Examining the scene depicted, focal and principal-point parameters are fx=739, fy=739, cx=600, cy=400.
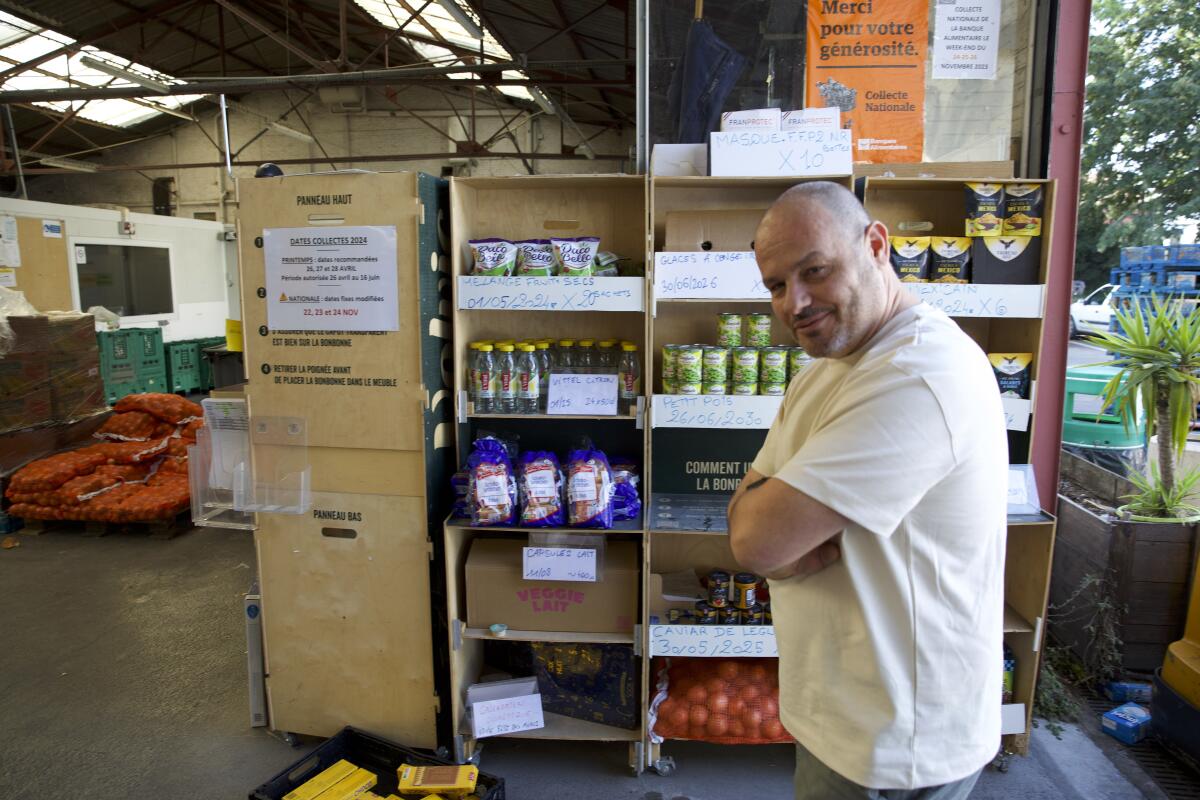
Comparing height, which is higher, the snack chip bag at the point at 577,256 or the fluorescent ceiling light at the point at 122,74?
the fluorescent ceiling light at the point at 122,74

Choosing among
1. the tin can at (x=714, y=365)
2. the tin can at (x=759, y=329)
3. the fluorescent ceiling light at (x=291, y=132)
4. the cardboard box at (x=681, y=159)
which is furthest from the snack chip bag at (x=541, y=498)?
the fluorescent ceiling light at (x=291, y=132)

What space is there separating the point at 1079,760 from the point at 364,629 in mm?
2718

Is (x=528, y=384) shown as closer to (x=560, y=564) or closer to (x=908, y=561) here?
(x=560, y=564)

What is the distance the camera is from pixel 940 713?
121 centimetres

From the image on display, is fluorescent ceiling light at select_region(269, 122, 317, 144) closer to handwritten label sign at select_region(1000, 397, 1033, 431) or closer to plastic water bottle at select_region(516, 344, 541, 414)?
plastic water bottle at select_region(516, 344, 541, 414)

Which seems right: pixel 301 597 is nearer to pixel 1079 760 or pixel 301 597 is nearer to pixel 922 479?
pixel 922 479

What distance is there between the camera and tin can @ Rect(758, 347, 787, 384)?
2.60 metres

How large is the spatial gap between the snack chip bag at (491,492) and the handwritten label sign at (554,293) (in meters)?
0.55

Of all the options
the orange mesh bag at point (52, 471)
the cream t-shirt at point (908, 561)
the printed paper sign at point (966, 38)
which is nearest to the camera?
the cream t-shirt at point (908, 561)

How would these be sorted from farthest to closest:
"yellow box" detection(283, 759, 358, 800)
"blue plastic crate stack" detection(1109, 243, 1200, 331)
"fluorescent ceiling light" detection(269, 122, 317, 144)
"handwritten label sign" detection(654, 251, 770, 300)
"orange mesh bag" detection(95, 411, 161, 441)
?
"blue plastic crate stack" detection(1109, 243, 1200, 331), "fluorescent ceiling light" detection(269, 122, 317, 144), "orange mesh bag" detection(95, 411, 161, 441), "handwritten label sign" detection(654, 251, 770, 300), "yellow box" detection(283, 759, 358, 800)

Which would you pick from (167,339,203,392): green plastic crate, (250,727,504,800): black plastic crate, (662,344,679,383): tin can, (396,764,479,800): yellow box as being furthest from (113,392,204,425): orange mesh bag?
(662,344,679,383): tin can

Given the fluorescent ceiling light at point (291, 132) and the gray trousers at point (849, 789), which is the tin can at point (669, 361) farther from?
the fluorescent ceiling light at point (291, 132)

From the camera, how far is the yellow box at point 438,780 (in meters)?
2.39

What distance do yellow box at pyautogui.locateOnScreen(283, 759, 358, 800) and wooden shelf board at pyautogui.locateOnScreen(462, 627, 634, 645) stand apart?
58cm
